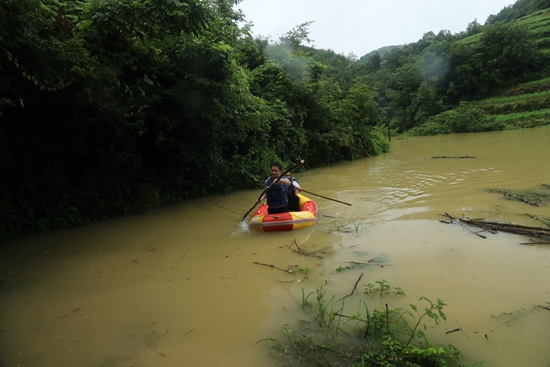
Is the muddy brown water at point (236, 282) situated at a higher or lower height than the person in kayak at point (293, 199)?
lower

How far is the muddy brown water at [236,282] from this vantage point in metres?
2.75

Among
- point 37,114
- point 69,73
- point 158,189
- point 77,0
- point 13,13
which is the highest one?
Answer: point 77,0

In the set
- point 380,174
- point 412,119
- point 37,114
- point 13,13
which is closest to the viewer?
point 13,13

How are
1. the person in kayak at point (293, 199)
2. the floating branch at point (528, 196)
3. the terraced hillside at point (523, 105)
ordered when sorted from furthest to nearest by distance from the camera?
the terraced hillside at point (523, 105), the person in kayak at point (293, 199), the floating branch at point (528, 196)

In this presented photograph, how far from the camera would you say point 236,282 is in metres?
4.00

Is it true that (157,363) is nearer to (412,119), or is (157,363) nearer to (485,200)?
(485,200)

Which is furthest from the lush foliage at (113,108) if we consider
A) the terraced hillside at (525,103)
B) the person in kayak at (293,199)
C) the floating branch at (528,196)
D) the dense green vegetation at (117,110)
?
the terraced hillside at (525,103)

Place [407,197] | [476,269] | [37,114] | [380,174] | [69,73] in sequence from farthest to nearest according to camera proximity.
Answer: [380,174]
[407,197]
[37,114]
[69,73]
[476,269]

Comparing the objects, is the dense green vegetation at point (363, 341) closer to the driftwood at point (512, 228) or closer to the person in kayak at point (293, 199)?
the driftwood at point (512, 228)

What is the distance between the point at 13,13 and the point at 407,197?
7850 mm

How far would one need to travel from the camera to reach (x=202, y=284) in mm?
3992

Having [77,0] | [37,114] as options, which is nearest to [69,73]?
[37,114]

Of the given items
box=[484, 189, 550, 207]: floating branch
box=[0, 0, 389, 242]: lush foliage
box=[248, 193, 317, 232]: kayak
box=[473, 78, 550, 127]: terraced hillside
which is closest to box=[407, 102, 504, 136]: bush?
box=[473, 78, 550, 127]: terraced hillside

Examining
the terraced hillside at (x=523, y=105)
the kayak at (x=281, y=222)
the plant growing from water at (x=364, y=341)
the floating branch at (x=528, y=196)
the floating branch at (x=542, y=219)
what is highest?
the terraced hillside at (x=523, y=105)
